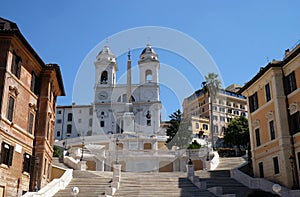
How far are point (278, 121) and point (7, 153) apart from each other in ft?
61.9

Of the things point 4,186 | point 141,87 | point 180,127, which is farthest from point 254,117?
point 141,87

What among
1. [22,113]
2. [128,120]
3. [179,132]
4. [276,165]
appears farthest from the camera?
[128,120]

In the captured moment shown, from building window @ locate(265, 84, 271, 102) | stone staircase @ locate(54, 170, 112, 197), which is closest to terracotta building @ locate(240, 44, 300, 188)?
building window @ locate(265, 84, 271, 102)

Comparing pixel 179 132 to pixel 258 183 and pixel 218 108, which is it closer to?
pixel 218 108

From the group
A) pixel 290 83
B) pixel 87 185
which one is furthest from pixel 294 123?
pixel 87 185

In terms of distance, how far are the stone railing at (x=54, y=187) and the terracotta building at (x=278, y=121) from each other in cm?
1569

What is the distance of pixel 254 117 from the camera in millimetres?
31797

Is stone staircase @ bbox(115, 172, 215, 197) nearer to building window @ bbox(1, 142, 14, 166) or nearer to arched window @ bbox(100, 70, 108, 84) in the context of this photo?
building window @ bbox(1, 142, 14, 166)

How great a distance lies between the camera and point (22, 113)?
80.1ft

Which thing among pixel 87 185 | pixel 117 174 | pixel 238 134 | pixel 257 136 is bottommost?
pixel 87 185

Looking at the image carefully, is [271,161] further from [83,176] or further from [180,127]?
[180,127]

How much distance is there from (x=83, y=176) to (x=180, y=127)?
4206cm

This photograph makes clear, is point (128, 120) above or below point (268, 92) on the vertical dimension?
above

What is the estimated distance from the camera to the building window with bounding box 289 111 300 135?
83.6ft
